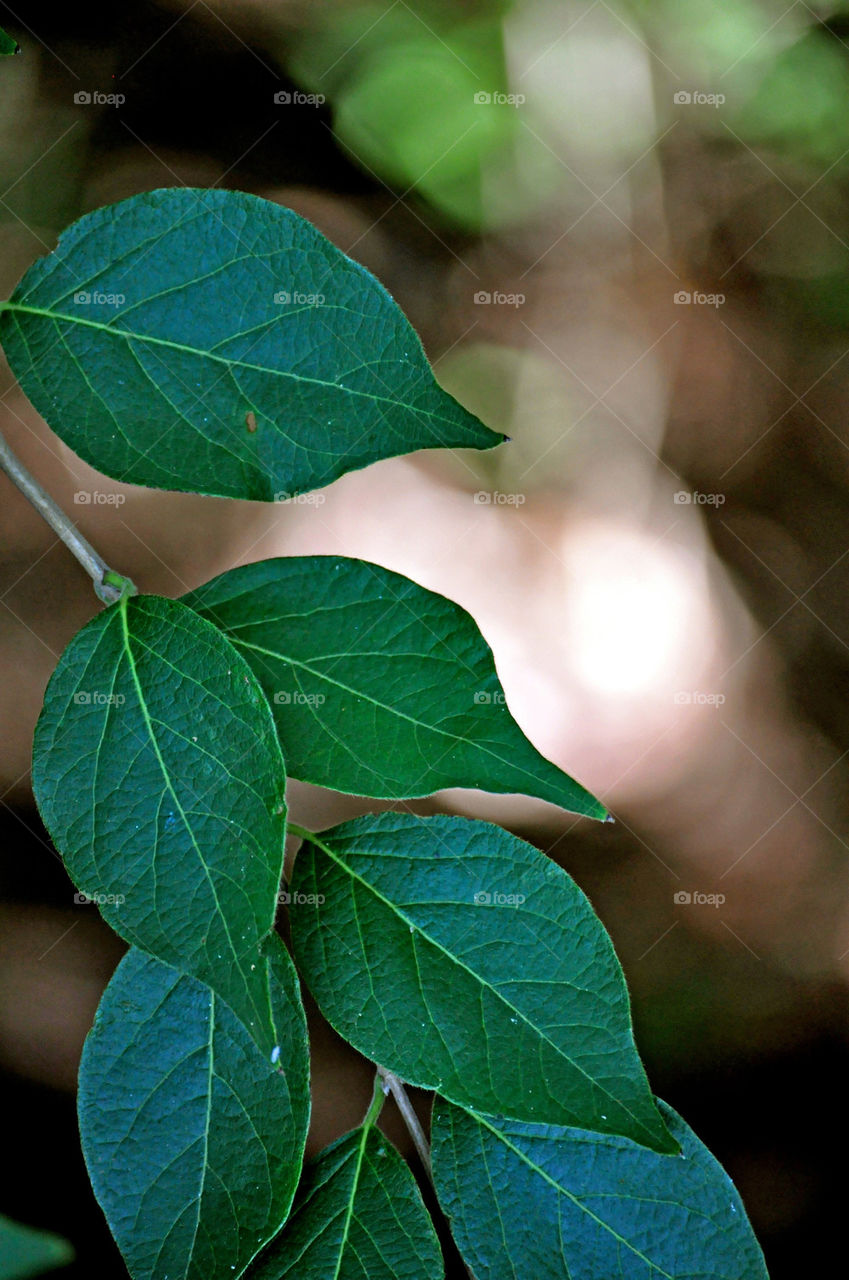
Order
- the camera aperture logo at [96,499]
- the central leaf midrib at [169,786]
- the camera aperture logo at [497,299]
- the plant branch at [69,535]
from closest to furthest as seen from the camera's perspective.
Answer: the central leaf midrib at [169,786], the plant branch at [69,535], the camera aperture logo at [96,499], the camera aperture logo at [497,299]

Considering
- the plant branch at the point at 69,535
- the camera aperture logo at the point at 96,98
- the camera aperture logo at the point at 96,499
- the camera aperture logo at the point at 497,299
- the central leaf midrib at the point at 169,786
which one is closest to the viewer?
the central leaf midrib at the point at 169,786

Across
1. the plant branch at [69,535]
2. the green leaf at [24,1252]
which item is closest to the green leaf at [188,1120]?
the green leaf at [24,1252]

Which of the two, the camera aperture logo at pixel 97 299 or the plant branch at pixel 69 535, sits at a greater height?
the camera aperture logo at pixel 97 299

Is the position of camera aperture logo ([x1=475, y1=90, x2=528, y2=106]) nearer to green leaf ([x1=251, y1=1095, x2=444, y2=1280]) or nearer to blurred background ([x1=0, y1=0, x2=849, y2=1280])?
blurred background ([x1=0, y1=0, x2=849, y2=1280])

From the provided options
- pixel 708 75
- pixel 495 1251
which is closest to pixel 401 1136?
pixel 495 1251

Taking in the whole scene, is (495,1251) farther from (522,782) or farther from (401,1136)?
(401,1136)

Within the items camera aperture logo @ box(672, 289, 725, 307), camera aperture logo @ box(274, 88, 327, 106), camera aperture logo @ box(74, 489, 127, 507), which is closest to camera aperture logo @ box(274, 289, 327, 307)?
camera aperture logo @ box(74, 489, 127, 507)

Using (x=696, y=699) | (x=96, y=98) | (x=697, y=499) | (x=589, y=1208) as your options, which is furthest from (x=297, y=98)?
(x=589, y=1208)

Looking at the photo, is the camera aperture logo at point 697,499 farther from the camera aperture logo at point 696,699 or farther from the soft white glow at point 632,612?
the camera aperture logo at point 696,699
